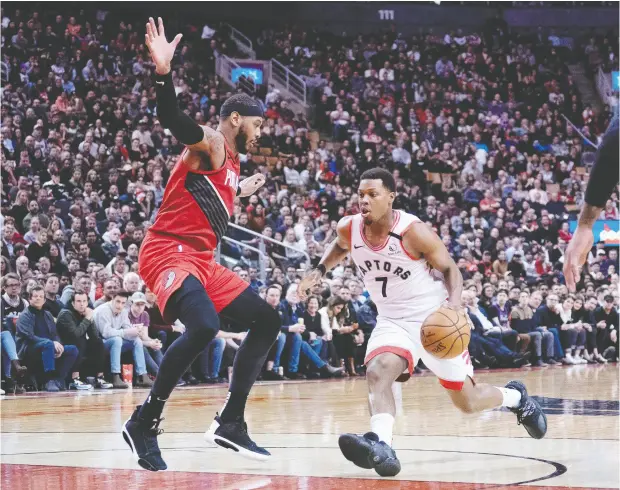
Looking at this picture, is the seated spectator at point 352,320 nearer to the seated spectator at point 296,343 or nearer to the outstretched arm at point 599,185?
the seated spectator at point 296,343

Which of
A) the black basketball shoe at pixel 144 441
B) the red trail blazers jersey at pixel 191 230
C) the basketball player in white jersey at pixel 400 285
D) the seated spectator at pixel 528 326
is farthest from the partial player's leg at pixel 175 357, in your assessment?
the seated spectator at pixel 528 326

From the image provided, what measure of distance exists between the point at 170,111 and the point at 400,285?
6.52ft

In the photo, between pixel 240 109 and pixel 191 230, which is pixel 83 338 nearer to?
pixel 191 230

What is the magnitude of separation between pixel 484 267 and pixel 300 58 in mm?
9947

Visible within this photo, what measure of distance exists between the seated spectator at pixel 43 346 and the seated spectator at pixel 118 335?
510 mm

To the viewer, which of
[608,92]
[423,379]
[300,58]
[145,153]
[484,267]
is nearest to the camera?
[423,379]

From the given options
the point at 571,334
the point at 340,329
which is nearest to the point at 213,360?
the point at 340,329

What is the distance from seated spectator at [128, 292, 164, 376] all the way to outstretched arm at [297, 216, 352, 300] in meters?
6.66

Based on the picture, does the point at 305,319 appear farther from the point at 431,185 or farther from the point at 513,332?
the point at 431,185

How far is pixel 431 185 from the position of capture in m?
24.8

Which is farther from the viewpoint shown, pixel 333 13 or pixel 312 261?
pixel 333 13

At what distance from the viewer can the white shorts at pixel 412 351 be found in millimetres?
6570

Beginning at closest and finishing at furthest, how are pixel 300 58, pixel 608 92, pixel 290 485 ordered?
pixel 290 485, pixel 300 58, pixel 608 92

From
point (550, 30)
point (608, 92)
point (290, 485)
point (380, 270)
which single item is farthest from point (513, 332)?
point (550, 30)
